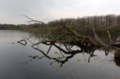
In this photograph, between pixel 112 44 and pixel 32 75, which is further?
pixel 112 44

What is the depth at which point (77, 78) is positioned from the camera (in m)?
3.92

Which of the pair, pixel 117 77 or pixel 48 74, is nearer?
pixel 117 77

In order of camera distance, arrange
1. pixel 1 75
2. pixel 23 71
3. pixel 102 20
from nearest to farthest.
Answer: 1. pixel 1 75
2. pixel 23 71
3. pixel 102 20

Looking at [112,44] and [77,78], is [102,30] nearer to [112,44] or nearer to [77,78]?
[112,44]

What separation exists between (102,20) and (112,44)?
53599 mm

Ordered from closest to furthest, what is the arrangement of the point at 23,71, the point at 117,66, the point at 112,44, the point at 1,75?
the point at 1,75
the point at 23,71
the point at 117,66
the point at 112,44

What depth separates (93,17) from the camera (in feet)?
203

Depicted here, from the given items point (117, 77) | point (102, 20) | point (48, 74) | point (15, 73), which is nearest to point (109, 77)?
point (117, 77)

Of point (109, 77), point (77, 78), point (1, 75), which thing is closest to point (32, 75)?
point (1, 75)

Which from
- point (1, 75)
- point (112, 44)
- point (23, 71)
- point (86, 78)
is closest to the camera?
point (86, 78)

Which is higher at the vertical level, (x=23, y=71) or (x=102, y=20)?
(x=102, y=20)

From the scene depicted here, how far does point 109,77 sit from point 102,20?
202ft

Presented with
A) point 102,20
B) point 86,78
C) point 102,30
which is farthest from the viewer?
point 102,20

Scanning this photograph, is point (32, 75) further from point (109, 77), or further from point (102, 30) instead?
point (102, 30)
